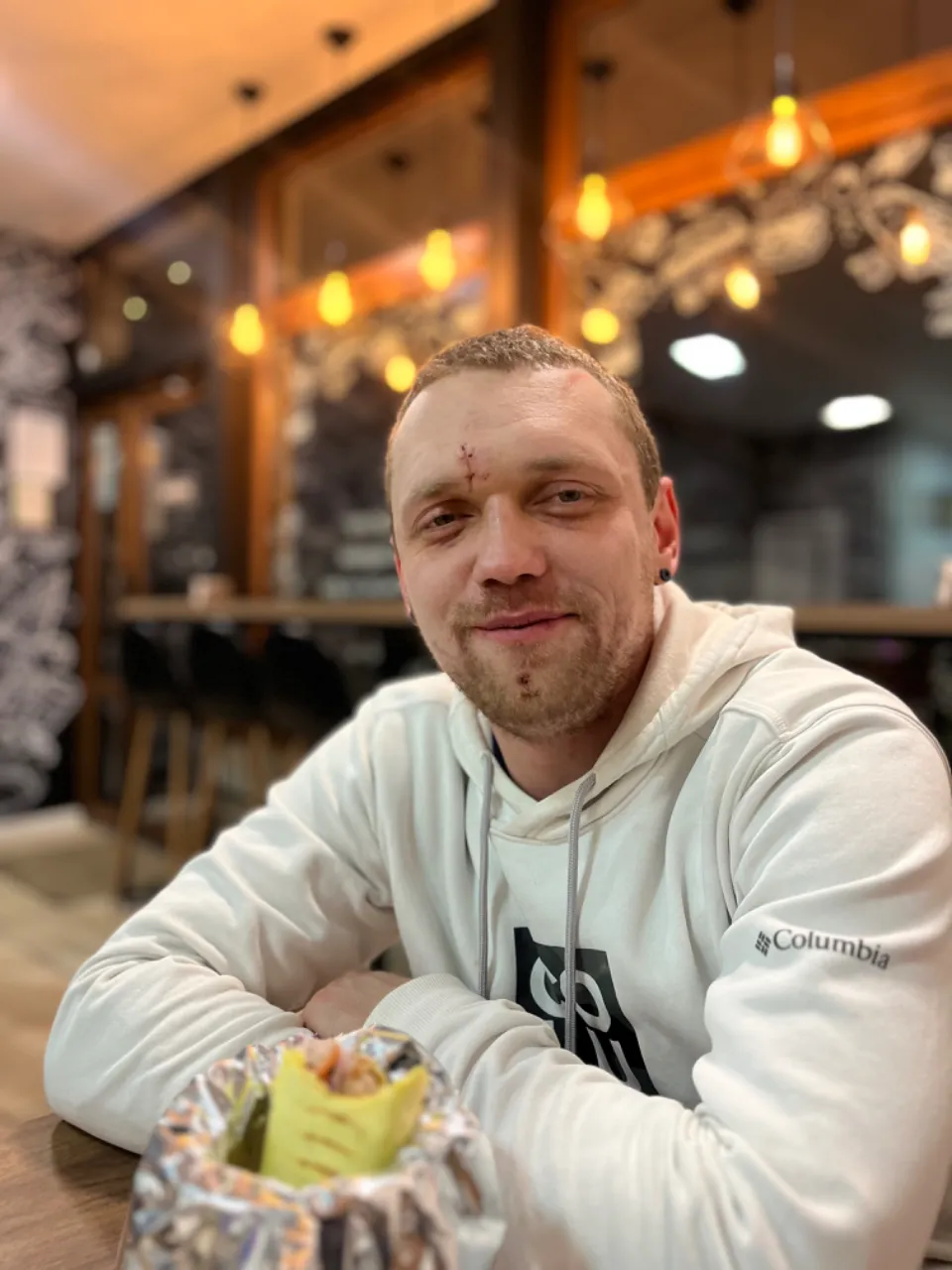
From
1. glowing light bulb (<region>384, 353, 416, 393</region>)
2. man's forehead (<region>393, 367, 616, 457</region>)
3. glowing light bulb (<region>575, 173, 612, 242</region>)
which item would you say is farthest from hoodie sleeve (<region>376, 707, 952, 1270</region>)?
glowing light bulb (<region>384, 353, 416, 393</region>)

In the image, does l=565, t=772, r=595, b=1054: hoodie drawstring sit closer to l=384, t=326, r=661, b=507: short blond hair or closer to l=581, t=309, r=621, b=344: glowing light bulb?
l=384, t=326, r=661, b=507: short blond hair

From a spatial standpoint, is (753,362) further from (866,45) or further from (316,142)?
(316,142)

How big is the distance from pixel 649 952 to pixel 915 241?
9.34 ft

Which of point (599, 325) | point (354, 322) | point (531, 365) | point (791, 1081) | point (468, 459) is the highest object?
point (354, 322)

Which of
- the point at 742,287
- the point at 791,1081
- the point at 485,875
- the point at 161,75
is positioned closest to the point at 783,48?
the point at 742,287

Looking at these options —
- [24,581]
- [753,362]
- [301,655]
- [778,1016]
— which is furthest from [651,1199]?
[24,581]

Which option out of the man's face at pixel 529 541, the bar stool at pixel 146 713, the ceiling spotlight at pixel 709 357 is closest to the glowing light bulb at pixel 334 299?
the ceiling spotlight at pixel 709 357

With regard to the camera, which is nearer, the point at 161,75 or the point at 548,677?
the point at 548,677

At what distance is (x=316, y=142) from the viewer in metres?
5.11

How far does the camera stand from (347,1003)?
39.6 inches

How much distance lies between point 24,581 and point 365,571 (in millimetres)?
2725

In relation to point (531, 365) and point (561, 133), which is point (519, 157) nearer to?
point (561, 133)

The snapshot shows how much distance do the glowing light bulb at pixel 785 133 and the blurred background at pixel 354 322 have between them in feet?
0.04

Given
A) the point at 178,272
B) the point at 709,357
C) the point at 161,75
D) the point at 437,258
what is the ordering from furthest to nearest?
the point at 178,272
the point at 161,75
the point at 437,258
the point at 709,357
